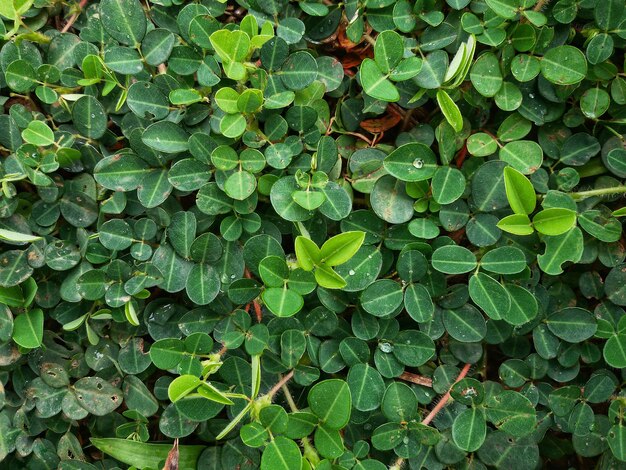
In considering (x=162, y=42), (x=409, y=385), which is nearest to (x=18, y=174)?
(x=162, y=42)

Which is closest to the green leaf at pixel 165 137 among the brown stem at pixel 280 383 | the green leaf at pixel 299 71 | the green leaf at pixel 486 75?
the green leaf at pixel 299 71

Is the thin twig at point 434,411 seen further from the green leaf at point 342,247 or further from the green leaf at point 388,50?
the green leaf at point 388,50

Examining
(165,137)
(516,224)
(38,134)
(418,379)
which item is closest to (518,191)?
(516,224)

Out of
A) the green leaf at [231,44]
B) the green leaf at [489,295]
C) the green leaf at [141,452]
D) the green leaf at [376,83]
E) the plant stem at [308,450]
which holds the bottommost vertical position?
the green leaf at [141,452]

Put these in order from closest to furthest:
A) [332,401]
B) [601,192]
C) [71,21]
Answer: [332,401] < [601,192] < [71,21]

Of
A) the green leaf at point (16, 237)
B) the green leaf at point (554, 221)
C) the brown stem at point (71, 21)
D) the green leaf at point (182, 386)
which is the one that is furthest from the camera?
the brown stem at point (71, 21)

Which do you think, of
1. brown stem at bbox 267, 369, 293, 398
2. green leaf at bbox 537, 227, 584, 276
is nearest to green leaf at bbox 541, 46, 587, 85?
green leaf at bbox 537, 227, 584, 276

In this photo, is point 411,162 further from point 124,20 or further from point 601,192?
point 124,20
